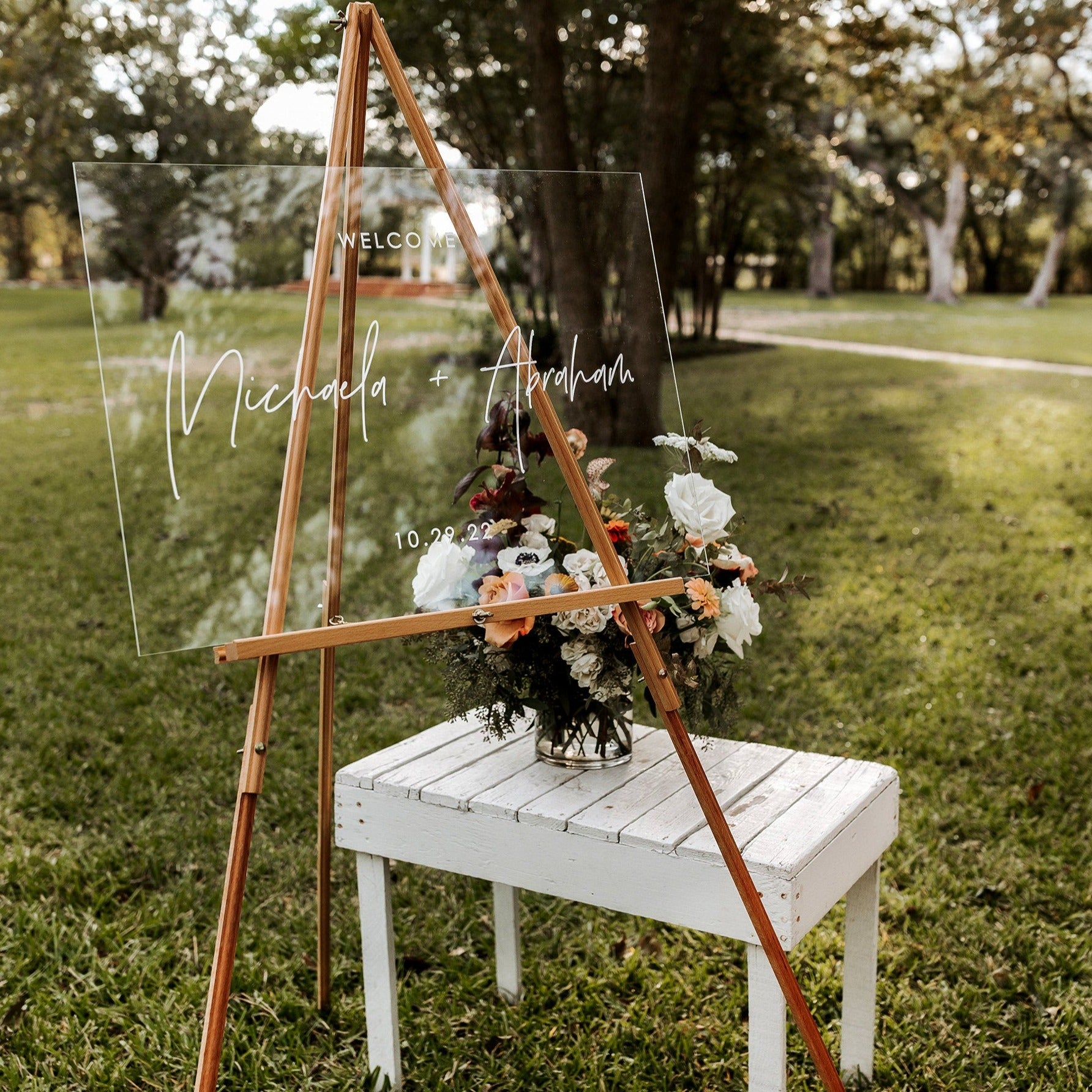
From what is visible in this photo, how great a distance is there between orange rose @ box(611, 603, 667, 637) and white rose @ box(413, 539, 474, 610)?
0.87ft

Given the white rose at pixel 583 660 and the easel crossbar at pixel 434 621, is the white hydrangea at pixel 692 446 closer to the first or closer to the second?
the easel crossbar at pixel 434 621

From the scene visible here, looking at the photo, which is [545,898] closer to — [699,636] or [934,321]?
[699,636]

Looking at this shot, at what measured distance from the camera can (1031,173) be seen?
68.4 ft

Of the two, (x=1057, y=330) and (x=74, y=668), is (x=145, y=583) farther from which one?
(x=1057, y=330)

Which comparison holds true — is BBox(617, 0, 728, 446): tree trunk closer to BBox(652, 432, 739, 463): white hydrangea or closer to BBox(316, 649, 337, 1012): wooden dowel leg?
BBox(652, 432, 739, 463): white hydrangea

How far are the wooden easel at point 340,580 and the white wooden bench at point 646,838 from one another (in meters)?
0.06

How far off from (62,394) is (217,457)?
868 cm

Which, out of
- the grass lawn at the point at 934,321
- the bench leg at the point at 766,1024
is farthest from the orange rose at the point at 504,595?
the grass lawn at the point at 934,321

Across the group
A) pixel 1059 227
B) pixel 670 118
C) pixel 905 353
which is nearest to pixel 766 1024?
pixel 670 118

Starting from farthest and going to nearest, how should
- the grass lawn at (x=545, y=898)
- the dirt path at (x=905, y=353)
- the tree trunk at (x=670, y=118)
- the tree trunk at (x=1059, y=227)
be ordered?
1. the tree trunk at (x=1059, y=227)
2. the dirt path at (x=905, y=353)
3. the tree trunk at (x=670, y=118)
4. the grass lawn at (x=545, y=898)

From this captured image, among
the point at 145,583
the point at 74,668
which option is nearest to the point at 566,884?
the point at 145,583

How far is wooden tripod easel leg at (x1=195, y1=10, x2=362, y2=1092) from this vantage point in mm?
1563

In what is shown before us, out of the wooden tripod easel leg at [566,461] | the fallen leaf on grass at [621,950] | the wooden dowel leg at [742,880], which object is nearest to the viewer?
the wooden dowel leg at [742,880]

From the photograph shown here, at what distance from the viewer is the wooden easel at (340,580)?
1596mm
